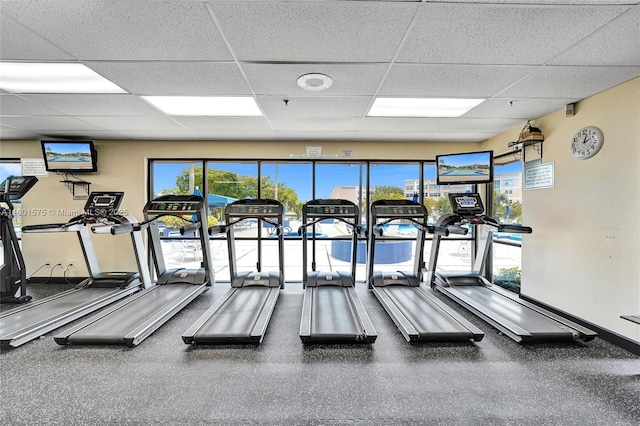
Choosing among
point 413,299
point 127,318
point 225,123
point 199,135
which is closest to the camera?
point 127,318

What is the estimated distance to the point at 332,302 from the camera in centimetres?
365

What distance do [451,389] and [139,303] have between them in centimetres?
379

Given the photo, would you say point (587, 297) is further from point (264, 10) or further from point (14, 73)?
point (14, 73)

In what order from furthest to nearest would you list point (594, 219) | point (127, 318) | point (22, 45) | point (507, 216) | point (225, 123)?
point (507, 216) → point (225, 123) → point (127, 318) → point (594, 219) → point (22, 45)

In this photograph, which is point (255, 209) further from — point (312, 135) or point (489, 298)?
point (489, 298)

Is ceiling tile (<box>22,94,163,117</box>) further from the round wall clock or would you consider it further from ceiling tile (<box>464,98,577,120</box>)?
the round wall clock

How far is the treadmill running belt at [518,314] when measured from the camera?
2.78 meters

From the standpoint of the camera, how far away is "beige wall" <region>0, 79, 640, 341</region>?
2.76 meters

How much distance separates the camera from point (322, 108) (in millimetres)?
3469

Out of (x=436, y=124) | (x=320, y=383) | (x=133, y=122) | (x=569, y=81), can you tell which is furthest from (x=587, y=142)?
(x=133, y=122)

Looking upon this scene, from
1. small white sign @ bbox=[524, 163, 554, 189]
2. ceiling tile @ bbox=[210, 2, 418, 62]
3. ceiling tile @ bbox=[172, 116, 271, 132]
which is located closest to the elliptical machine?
ceiling tile @ bbox=[172, 116, 271, 132]

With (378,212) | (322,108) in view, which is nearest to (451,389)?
(378,212)

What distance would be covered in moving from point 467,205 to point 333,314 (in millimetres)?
2634

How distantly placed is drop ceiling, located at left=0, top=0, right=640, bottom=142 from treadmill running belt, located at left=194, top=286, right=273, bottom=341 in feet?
8.36
